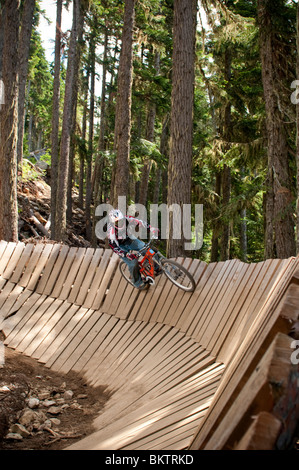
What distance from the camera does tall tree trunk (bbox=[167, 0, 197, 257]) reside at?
31.8ft

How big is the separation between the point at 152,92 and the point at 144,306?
13.6 meters

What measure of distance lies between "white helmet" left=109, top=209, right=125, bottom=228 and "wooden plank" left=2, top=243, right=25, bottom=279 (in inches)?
121

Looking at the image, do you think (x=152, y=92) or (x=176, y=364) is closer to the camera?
(x=176, y=364)

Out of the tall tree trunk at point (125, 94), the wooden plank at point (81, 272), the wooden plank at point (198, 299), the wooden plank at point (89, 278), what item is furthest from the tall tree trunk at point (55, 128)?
the wooden plank at point (198, 299)

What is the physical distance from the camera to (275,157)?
10.9 meters

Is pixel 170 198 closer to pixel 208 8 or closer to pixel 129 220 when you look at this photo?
pixel 129 220

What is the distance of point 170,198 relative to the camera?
9852mm

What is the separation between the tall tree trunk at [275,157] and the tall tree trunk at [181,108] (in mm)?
2420

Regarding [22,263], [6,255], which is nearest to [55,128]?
→ [6,255]

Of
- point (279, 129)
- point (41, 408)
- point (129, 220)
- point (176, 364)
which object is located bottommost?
point (41, 408)

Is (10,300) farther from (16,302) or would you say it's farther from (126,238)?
(126,238)

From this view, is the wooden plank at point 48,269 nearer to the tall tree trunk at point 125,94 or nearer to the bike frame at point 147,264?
the bike frame at point 147,264

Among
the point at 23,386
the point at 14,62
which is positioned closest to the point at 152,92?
the point at 14,62

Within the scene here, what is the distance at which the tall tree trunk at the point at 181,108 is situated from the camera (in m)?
9.69
